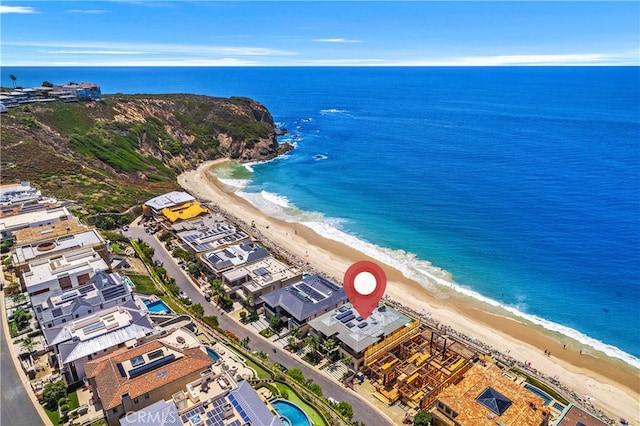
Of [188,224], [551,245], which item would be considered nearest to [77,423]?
[188,224]

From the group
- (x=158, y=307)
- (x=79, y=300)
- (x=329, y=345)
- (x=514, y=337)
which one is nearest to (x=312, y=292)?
(x=329, y=345)

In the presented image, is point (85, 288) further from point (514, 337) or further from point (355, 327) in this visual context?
point (514, 337)

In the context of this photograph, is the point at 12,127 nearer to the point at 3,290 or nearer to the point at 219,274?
the point at 3,290

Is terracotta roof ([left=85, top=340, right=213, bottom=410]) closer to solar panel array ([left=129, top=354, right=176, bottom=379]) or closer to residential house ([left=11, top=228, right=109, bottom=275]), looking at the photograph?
solar panel array ([left=129, top=354, right=176, bottom=379])

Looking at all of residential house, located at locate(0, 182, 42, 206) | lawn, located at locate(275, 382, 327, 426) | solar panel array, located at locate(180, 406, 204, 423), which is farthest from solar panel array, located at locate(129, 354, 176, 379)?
residential house, located at locate(0, 182, 42, 206)

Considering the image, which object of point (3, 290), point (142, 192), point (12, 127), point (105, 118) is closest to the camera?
point (3, 290)

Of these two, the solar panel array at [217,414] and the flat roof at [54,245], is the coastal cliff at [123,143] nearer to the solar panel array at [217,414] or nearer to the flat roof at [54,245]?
the flat roof at [54,245]

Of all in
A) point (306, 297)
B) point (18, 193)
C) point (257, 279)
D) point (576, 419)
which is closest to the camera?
point (576, 419)
